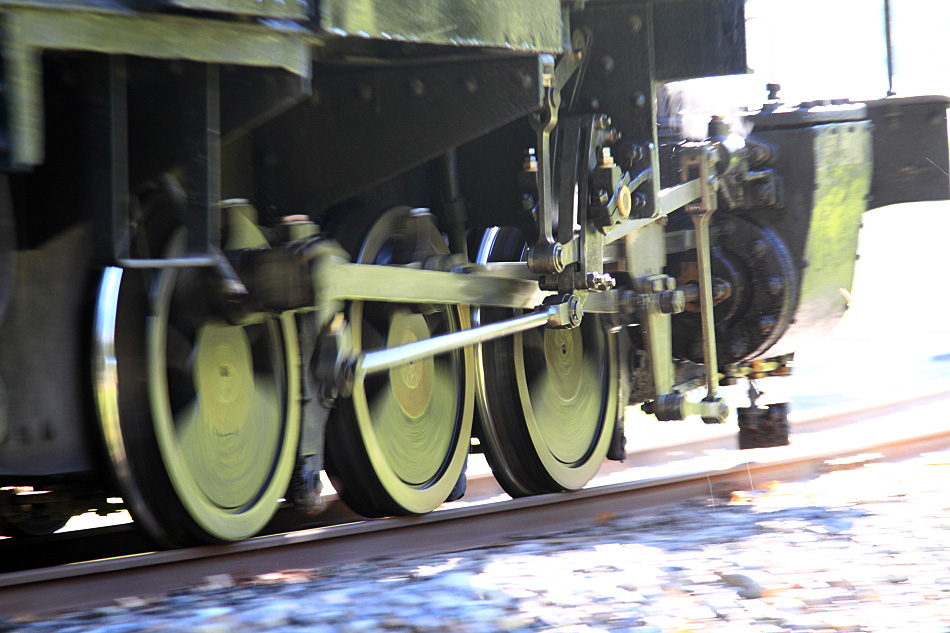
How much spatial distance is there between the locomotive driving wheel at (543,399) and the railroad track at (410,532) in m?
0.27

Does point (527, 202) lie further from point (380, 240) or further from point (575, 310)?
point (380, 240)

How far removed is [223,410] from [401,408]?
0.84 m

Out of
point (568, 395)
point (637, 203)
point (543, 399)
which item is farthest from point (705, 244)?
point (543, 399)

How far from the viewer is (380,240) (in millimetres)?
3908

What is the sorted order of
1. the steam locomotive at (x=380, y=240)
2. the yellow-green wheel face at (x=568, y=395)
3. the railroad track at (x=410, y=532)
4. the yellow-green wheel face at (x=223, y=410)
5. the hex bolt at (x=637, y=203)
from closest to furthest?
the steam locomotive at (x=380, y=240)
the railroad track at (x=410, y=532)
the yellow-green wheel face at (x=223, y=410)
the hex bolt at (x=637, y=203)
the yellow-green wheel face at (x=568, y=395)

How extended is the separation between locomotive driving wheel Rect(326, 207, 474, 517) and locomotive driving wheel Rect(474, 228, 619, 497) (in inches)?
6.5

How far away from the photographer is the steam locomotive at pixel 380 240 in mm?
2527

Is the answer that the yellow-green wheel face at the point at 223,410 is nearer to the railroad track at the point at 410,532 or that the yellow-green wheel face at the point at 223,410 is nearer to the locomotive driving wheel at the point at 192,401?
the locomotive driving wheel at the point at 192,401

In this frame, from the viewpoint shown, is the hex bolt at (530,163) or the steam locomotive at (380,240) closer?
the steam locomotive at (380,240)

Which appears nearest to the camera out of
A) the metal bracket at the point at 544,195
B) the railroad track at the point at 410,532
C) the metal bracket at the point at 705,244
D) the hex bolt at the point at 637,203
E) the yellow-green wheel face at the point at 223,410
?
the railroad track at the point at 410,532

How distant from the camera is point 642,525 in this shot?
3705mm

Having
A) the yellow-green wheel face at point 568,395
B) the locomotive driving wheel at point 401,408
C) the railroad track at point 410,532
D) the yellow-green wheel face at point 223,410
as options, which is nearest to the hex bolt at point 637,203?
the yellow-green wheel face at point 568,395

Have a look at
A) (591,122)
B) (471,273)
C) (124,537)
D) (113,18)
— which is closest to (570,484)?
(471,273)

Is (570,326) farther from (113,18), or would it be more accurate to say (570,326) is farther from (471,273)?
(113,18)
